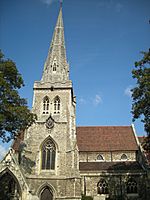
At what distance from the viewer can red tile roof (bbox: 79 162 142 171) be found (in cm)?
2797

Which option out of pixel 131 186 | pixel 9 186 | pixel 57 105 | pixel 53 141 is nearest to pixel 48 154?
pixel 53 141

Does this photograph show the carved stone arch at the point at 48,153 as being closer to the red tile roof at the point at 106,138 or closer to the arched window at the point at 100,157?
the red tile roof at the point at 106,138

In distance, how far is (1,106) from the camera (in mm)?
18328

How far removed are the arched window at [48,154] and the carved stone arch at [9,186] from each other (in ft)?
12.8

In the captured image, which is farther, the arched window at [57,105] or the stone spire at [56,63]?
the stone spire at [56,63]

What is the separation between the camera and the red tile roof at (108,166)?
28.0 meters

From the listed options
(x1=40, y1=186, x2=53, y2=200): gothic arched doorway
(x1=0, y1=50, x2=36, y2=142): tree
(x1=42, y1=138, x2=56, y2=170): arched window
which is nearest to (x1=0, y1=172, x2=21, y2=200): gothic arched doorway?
(x1=40, y1=186, x2=53, y2=200): gothic arched doorway

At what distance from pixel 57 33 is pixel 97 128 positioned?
17178mm

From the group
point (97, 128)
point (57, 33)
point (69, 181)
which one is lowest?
point (69, 181)

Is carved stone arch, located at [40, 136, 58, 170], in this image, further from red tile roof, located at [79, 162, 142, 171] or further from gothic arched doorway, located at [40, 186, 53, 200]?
red tile roof, located at [79, 162, 142, 171]

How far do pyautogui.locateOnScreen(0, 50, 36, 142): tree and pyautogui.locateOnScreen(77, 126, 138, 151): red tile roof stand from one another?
1355 centimetres

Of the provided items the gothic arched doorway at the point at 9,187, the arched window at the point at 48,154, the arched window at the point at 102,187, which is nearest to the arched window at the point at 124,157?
the arched window at the point at 102,187

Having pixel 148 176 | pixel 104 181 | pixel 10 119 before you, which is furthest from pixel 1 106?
pixel 148 176

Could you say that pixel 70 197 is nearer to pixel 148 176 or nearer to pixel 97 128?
pixel 148 176
